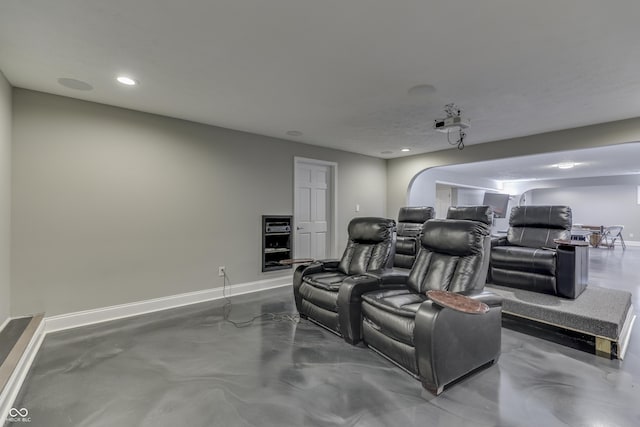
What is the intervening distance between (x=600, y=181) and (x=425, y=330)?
12.7 meters

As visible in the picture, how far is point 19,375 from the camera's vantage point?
2.07m

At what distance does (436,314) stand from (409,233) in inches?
131

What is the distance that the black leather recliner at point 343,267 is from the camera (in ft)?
9.65

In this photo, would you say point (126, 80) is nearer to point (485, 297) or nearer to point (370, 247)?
point (370, 247)

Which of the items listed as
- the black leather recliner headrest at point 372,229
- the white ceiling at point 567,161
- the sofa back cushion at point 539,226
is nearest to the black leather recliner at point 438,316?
the black leather recliner headrest at point 372,229

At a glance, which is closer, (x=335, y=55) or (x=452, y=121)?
(x=335, y=55)

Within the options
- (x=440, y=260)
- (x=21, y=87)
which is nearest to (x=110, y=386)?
(x=440, y=260)

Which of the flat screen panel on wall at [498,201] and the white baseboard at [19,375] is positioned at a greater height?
the flat screen panel on wall at [498,201]

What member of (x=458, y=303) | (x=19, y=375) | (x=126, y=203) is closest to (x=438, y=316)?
(x=458, y=303)

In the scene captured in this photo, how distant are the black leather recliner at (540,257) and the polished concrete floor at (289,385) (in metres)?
0.72

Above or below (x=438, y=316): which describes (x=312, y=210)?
above

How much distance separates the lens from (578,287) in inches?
126

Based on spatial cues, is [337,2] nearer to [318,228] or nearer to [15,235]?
[15,235]

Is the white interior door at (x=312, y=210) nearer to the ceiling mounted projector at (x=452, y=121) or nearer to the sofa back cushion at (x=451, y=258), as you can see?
the ceiling mounted projector at (x=452, y=121)
